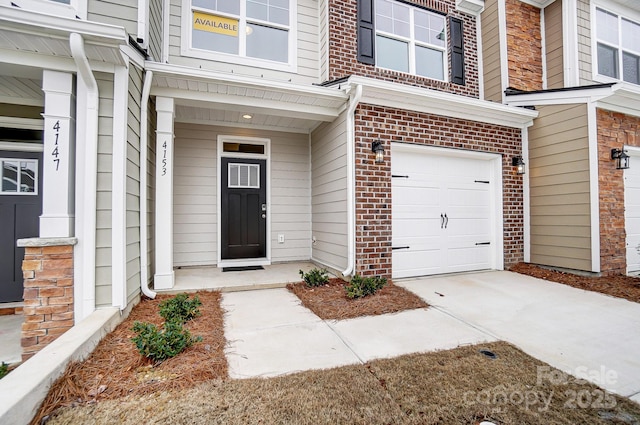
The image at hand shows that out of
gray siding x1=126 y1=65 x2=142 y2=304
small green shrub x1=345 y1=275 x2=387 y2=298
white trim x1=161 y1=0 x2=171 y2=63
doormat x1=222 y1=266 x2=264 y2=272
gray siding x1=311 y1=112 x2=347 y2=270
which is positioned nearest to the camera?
gray siding x1=126 y1=65 x2=142 y2=304

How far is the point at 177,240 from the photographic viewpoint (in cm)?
487

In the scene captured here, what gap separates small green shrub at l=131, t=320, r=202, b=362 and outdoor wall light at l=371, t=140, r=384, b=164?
10.4 ft

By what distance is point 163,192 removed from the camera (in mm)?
3658

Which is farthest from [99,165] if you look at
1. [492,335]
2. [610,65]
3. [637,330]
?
[610,65]

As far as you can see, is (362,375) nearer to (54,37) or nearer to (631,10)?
(54,37)

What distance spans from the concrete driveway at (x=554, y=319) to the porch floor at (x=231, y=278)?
1726 millimetres

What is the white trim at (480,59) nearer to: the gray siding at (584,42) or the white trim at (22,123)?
the gray siding at (584,42)

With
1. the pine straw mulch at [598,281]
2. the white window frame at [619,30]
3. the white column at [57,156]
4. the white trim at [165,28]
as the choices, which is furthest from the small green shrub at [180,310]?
the white window frame at [619,30]

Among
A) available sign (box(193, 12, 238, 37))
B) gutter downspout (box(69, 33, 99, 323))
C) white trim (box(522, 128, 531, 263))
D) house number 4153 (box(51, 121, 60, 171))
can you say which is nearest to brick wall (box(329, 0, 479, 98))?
available sign (box(193, 12, 238, 37))

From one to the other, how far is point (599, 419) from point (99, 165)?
13.5 feet

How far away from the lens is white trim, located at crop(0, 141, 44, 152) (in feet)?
11.8

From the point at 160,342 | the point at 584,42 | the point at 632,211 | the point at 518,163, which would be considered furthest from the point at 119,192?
the point at 584,42

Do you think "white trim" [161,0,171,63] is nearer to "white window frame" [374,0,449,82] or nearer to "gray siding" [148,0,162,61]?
"gray siding" [148,0,162,61]

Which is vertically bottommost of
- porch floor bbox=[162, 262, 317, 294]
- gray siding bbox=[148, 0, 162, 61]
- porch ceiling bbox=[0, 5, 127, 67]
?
porch floor bbox=[162, 262, 317, 294]
